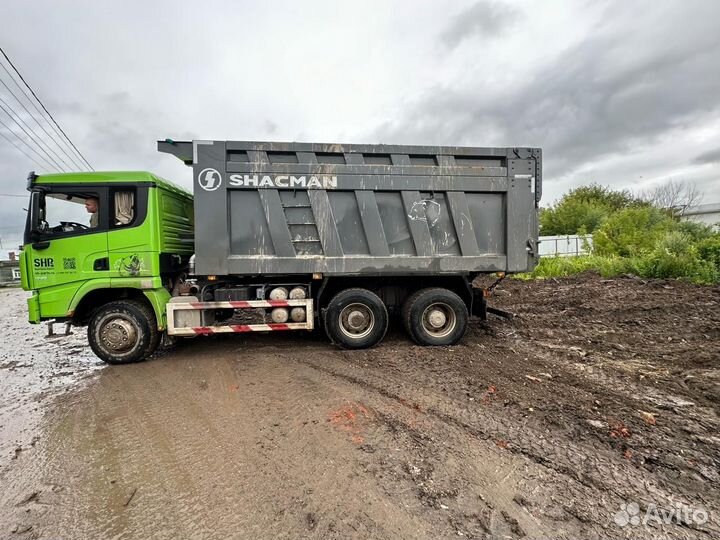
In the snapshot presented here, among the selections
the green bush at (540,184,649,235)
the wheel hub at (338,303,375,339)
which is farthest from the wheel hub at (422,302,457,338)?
the green bush at (540,184,649,235)

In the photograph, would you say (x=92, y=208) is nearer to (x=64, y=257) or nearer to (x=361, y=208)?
(x=64, y=257)

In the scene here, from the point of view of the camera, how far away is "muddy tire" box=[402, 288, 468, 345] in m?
5.49

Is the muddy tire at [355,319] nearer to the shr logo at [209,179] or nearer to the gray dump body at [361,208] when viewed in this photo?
the gray dump body at [361,208]

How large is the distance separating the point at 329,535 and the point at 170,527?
0.94 metres

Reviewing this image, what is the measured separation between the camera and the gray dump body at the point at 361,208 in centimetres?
503

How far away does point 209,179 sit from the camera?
16.3 feet

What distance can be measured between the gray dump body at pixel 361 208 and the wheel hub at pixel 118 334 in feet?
Answer: 4.26

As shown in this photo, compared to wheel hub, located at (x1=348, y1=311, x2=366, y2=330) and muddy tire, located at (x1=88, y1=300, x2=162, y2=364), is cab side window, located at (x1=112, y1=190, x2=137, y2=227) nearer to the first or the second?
muddy tire, located at (x1=88, y1=300, x2=162, y2=364)

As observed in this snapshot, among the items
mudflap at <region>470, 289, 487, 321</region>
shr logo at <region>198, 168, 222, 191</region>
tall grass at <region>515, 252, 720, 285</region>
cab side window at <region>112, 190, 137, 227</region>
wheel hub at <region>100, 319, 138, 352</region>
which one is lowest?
wheel hub at <region>100, 319, 138, 352</region>

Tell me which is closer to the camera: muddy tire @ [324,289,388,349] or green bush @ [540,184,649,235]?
muddy tire @ [324,289,388,349]

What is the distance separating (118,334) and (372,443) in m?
4.12

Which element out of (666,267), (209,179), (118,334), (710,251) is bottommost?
(118,334)

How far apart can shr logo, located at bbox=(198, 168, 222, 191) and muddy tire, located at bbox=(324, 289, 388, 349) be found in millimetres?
2263

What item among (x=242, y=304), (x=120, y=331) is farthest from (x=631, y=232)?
(x=120, y=331)
